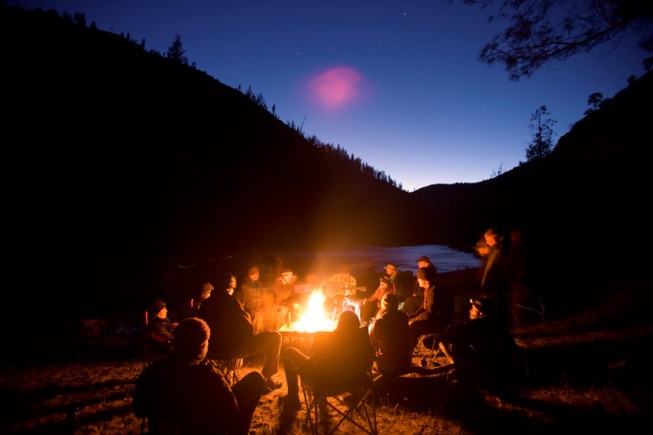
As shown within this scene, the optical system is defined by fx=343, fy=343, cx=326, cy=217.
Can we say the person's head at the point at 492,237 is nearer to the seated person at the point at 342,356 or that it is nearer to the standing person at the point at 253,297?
the seated person at the point at 342,356

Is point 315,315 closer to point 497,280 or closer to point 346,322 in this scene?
point 346,322

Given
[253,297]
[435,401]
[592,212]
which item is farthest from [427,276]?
[592,212]

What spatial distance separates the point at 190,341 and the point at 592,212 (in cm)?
1987

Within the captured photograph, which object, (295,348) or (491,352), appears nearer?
(491,352)

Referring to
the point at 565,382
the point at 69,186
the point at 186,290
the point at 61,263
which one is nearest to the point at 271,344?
the point at 565,382

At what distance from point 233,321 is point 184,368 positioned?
226cm

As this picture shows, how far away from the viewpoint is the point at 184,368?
7.62 feet

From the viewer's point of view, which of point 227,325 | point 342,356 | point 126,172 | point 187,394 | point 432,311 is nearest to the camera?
point 187,394

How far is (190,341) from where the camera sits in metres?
2.33

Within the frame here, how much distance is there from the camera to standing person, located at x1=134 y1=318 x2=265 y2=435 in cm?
224

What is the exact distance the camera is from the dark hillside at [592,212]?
9701 millimetres

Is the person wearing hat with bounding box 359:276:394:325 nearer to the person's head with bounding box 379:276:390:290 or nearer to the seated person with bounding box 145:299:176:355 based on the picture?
the person's head with bounding box 379:276:390:290

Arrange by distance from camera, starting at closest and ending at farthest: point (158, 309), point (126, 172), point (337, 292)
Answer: point (158, 309), point (337, 292), point (126, 172)

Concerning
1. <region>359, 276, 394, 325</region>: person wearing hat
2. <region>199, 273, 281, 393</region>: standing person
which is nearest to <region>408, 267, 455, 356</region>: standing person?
<region>359, 276, 394, 325</region>: person wearing hat
